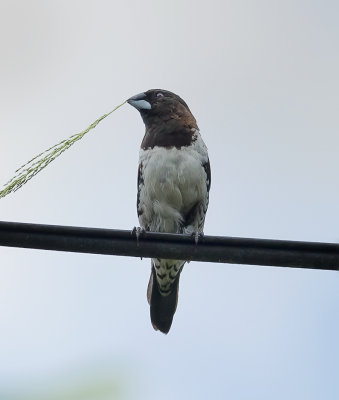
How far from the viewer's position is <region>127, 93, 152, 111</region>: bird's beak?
6.30 meters

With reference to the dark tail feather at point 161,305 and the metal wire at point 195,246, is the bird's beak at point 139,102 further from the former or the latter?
the metal wire at point 195,246

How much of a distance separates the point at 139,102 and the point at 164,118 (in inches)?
12.4

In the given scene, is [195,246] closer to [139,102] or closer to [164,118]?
[164,118]

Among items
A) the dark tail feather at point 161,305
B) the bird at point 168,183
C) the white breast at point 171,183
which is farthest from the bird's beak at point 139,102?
the dark tail feather at point 161,305

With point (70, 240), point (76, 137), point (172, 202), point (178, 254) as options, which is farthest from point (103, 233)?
point (172, 202)

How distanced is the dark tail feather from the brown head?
46.0 inches

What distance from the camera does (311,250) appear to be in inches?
111

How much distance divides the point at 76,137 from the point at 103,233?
775mm

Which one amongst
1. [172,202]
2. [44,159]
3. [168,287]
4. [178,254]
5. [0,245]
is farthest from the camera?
[168,287]

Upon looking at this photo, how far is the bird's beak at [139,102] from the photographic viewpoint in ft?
20.7

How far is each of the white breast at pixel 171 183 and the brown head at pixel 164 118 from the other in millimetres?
82

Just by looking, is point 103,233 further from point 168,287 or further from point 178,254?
point 168,287

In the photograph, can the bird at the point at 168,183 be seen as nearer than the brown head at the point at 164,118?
Yes

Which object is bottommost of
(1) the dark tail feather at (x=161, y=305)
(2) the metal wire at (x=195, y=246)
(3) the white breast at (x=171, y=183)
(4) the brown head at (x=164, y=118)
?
(2) the metal wire at (x=195, y=246)
